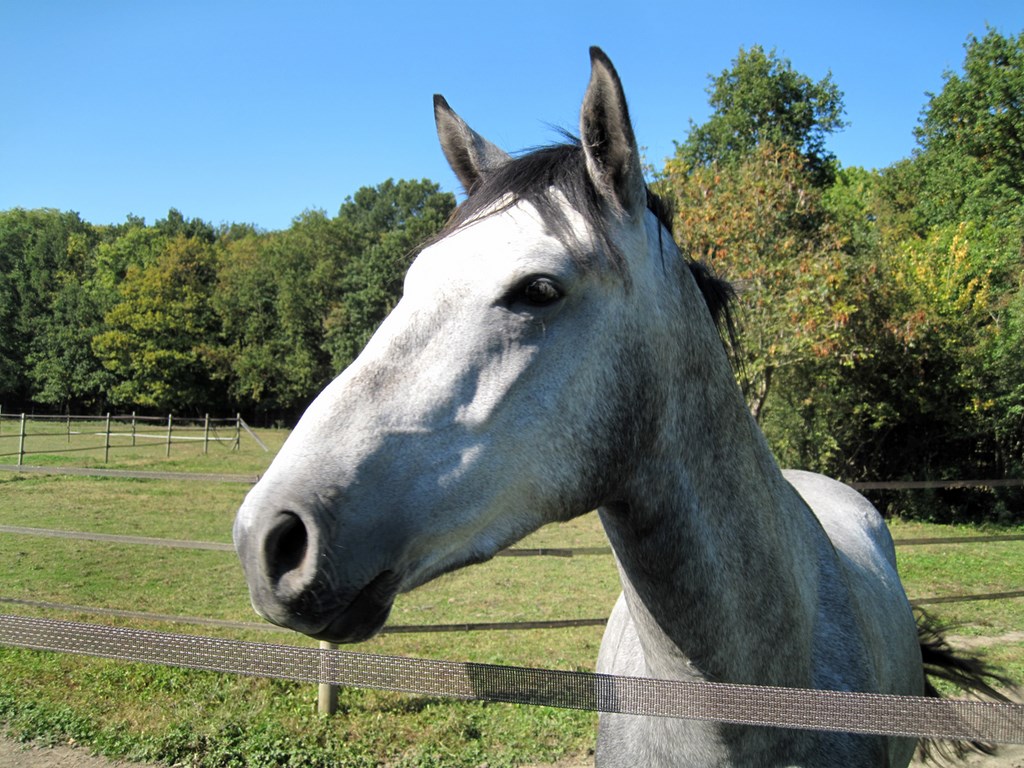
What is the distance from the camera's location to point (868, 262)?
14062 mm

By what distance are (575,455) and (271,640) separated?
522 centimetres

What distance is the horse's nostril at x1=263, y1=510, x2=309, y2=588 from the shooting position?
3.43ft

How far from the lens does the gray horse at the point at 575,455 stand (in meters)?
1.10

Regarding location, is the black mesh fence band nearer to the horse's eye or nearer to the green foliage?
the horse's eye

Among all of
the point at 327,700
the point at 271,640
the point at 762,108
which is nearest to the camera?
the point at 327,700

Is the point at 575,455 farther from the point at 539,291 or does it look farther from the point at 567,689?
the point at 567,689

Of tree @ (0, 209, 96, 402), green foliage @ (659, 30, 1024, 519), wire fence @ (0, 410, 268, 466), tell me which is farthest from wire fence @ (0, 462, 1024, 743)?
tree @ (0, 209, 96, 402)

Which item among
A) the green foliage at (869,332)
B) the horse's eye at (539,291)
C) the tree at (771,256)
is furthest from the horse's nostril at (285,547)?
the tree at (771,256)

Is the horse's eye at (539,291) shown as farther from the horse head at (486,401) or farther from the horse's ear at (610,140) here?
the horse's ear at (610,140)

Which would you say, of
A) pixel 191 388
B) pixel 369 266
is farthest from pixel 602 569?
pixel 191 388

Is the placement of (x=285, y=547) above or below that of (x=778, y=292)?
below

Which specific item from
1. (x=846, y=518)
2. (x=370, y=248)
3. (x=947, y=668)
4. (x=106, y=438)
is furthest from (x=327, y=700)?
(x=370, y=248)

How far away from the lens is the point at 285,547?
1080 mm

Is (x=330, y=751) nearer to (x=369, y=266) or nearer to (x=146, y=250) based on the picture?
(x=369, y=266)
